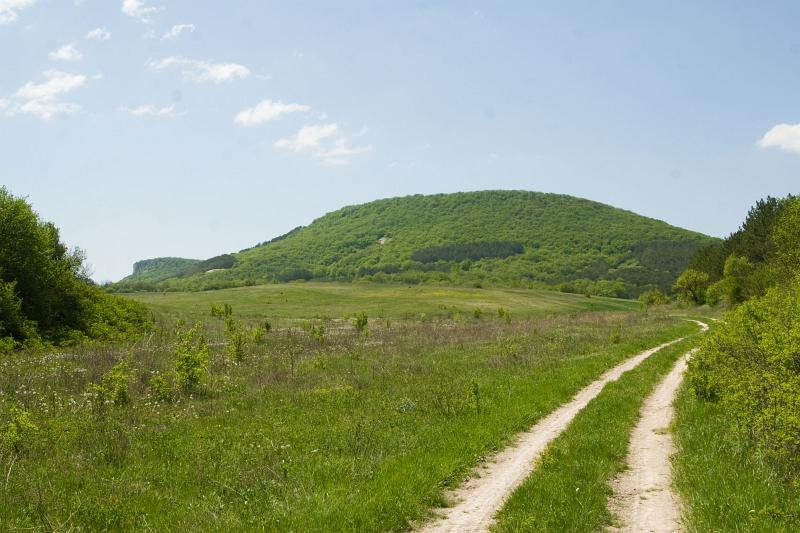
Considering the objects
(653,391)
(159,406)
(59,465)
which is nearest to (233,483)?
(59,465)

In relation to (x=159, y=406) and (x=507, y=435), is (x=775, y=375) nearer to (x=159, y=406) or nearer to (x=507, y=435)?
(x=507, y=435)

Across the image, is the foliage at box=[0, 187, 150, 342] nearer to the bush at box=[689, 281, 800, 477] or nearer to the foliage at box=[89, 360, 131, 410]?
the foliage at box=[89, 360, 131, 410]

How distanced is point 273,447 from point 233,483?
2356mm

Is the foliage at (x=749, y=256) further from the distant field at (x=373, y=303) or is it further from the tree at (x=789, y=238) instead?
the distant field at (x=373, y=303)

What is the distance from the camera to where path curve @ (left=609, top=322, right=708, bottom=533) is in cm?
849

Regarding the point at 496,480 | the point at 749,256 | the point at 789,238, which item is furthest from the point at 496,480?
the point at 749,256

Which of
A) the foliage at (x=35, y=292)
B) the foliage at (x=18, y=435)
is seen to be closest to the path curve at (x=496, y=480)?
the foliage at (x=18, y=435)

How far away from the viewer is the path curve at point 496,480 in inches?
338

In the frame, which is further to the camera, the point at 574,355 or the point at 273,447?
the point at 574,355

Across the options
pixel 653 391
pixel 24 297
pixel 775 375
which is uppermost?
pixel 24 297

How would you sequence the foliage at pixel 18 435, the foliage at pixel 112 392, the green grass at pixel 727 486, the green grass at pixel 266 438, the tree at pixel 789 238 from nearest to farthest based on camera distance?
the green grass at pixel 727 486, the green grass at pixel 266 438, the foliage at pixel 18 435, the foliage at pixel 112 392, the tree at pixel 789 238

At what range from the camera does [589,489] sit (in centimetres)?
963

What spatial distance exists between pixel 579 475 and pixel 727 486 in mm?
2401

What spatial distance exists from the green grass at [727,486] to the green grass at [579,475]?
49.8 inches
